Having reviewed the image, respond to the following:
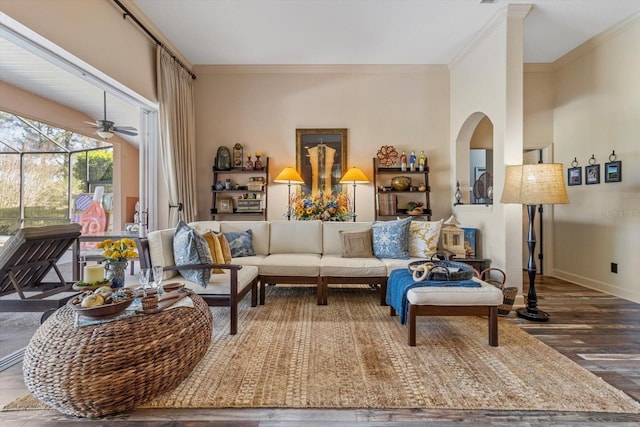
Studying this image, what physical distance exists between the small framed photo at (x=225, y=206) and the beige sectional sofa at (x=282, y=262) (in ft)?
3.05

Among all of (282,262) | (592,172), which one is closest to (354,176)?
(282,262)

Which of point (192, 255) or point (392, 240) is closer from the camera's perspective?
point (192, 255)

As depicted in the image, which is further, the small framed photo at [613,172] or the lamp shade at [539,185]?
the small framed photo at [613,172]

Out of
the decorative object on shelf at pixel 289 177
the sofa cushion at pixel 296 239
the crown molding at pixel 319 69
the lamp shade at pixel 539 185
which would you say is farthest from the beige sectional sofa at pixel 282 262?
the crown molding at pixel 319 69

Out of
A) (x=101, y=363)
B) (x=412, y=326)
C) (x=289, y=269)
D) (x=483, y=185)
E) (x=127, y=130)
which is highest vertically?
(x=127, y=130)

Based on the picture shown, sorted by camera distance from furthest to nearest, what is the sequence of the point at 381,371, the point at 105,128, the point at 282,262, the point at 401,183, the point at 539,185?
the point at 401,183 < the point at 105,128 < the point at 282,262 < the point at 539,185 < the point at 381,371

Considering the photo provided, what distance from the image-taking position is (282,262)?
11.0 feet

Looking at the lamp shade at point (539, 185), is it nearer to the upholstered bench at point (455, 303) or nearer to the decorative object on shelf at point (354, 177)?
the upholstered bench at point (455, 303)

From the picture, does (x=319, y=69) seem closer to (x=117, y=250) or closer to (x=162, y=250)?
(x=162, y=250)

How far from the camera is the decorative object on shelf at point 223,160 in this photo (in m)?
4.70

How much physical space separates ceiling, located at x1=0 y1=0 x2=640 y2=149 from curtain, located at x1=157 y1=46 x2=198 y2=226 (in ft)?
1.13

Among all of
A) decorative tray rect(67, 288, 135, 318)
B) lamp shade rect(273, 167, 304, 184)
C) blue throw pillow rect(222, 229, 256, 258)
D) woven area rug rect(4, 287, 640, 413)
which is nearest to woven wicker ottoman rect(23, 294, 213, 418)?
decorative tray rect(67, 288, 135, 318)

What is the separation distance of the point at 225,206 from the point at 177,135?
120 centimetres

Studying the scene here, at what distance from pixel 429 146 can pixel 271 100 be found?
2558 millimetres
